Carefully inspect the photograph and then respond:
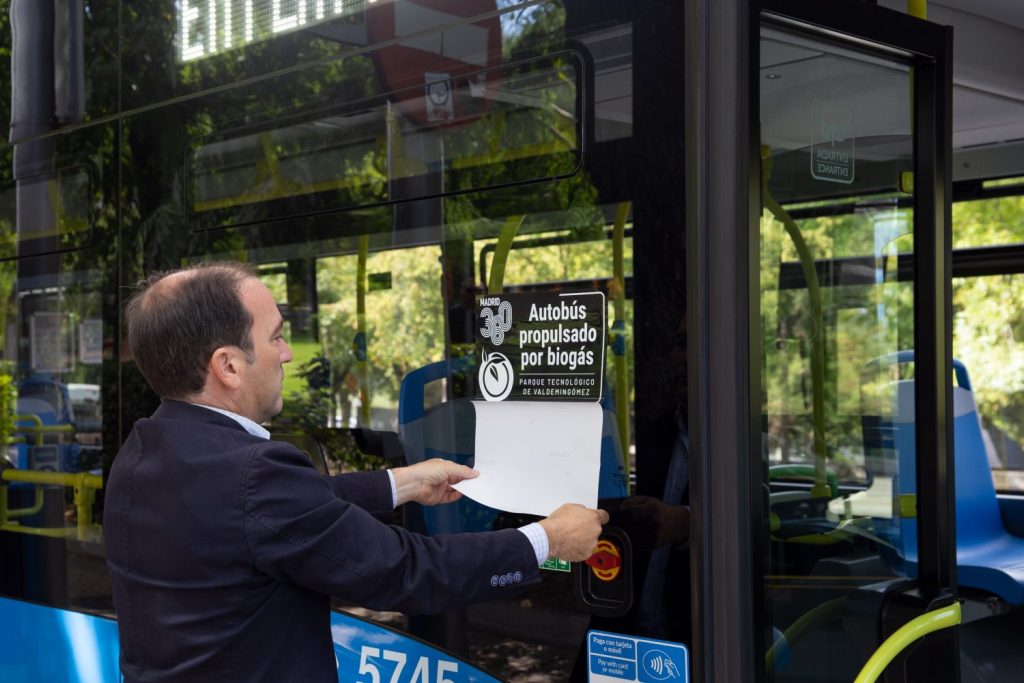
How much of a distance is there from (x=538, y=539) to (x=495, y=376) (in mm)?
380

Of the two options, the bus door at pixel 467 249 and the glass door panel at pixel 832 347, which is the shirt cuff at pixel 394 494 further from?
the glass door panel at pixel 832 347

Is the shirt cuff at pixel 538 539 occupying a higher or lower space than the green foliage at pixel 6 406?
lower

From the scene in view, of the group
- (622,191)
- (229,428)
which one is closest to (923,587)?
(622,191)

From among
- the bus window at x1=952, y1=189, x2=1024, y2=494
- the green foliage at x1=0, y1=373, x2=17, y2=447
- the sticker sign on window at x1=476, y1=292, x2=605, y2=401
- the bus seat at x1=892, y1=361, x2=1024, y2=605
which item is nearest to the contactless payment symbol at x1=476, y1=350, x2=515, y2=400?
the sticker sign on window at x1=476, y1=292, x2=605, y2=401

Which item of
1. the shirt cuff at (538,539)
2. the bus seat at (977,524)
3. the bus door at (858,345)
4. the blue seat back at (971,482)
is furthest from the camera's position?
the blue seat back at (971,482)

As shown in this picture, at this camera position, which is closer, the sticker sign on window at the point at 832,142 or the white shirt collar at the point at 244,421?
the white shirt collar at the point at 244,421

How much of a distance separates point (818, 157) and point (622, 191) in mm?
542

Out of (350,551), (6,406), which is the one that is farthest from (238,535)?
(6,406)

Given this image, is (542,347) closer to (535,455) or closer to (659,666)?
(535,455)

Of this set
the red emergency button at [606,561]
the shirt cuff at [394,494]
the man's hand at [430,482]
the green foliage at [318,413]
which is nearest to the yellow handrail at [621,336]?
the red emergency button at [606,561]

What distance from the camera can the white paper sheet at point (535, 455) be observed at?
2.06m

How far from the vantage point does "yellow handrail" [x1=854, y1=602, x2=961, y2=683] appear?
219 cm

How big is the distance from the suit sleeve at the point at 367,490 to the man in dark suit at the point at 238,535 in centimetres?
32

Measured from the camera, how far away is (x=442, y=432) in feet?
7.67
